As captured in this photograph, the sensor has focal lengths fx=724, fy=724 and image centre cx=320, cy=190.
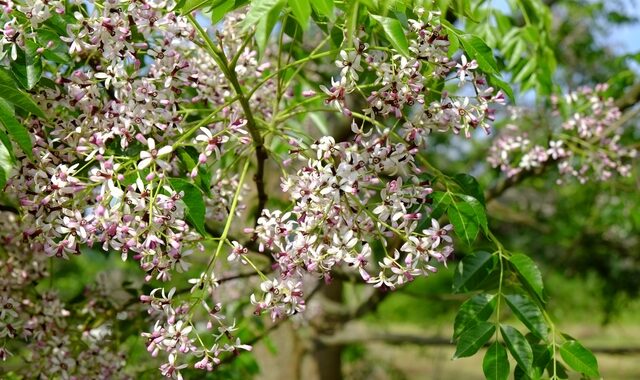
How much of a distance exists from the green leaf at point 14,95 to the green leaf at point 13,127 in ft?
0.08

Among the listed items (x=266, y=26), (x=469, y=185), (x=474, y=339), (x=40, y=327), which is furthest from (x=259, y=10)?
(x=40, y=327)

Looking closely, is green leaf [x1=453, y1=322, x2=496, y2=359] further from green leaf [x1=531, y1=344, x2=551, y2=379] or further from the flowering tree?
green leaf [x1=531, y1=344, x2=551, y2=379]

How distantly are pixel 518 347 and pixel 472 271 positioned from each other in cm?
21

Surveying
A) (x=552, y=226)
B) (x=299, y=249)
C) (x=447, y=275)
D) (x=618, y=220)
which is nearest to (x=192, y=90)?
(x=299, y=249)

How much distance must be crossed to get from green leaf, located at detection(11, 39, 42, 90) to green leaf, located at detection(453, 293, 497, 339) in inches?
42.7

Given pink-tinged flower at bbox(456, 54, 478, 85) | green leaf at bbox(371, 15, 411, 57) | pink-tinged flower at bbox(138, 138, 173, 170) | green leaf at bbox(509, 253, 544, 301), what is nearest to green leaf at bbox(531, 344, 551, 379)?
green leaf at bbox(509, 253, 544, 301)

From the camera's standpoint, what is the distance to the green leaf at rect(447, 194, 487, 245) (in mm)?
1585

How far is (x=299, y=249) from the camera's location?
1.49 m

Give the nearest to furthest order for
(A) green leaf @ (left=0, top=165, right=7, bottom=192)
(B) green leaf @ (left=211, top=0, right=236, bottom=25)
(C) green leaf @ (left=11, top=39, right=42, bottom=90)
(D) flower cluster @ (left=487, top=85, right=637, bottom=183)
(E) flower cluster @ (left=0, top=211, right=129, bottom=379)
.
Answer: (A) green leaf @ (left=0, top=165, right=7, bottom=192), (B) green leaf @ (left=211, top=0, right=236, bottom=25), (C) green leaf @ (left=11, top=39, right=42, bottom=90), (E) flower cluster @ (left=0, top=211, right=129, bottom=379), (D) flower cluster @ (left=487, top=85, right=637, bottom=183)

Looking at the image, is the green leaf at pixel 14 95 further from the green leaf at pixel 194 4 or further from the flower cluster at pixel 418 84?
the flower cluster at pixel 418 84

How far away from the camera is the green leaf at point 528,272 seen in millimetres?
1647

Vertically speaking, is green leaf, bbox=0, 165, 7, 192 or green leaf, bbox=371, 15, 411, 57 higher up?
green leaf, bbox=371, 15, 411, 57

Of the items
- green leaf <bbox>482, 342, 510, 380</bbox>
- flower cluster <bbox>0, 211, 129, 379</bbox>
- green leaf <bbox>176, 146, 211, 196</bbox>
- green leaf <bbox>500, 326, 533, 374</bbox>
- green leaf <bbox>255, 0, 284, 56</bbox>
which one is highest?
green leaf <bbox>255, 0, 284, 56</bbox>

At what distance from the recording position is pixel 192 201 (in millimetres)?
1440
